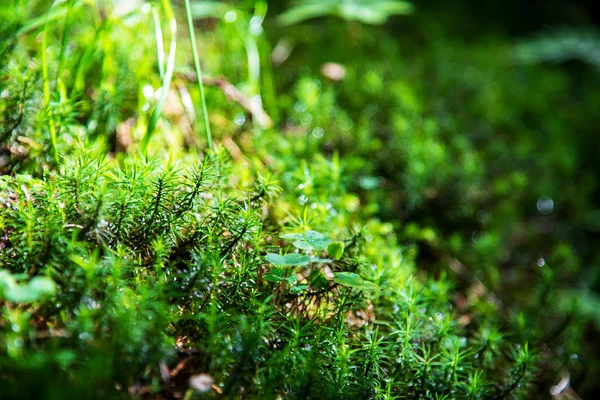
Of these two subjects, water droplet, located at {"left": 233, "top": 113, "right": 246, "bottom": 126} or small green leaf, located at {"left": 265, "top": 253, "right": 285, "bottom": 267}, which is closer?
small green leaf, located at {"left": 265, "top": 253, "right": 285, "bottom": 267}

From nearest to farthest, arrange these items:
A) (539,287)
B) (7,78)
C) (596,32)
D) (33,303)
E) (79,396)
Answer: (79,396) < (33,303) < (7,78) < (539,287) < (596,32)

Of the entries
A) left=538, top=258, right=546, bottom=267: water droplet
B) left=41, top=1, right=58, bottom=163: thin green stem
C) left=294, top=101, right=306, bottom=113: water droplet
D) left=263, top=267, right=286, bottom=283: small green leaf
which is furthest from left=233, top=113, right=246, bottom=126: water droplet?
left=538, top=258, right=546, bottom=267: water droplet

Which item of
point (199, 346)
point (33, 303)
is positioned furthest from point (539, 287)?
point (33, 303)

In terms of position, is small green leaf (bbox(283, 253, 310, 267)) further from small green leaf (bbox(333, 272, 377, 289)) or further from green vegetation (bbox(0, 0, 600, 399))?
small green leaf (bbox(333, 272, 377, 289))

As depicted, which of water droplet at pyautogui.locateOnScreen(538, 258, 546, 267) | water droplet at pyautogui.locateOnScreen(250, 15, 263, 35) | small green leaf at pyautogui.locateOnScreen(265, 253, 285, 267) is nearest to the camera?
small green leaf at pyautogui.locateOnScreen(265, 253, 285, 267)

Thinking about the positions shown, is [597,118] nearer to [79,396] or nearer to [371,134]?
[371,134]

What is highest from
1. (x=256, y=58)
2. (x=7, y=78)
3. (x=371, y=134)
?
(x=7, y=78)

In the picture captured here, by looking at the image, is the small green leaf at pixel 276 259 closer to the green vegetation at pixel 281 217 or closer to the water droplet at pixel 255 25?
the green vegetation at pixel 281 217

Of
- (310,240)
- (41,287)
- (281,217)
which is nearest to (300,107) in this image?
(281,217)

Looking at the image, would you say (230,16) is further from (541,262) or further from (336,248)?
(541,262)
